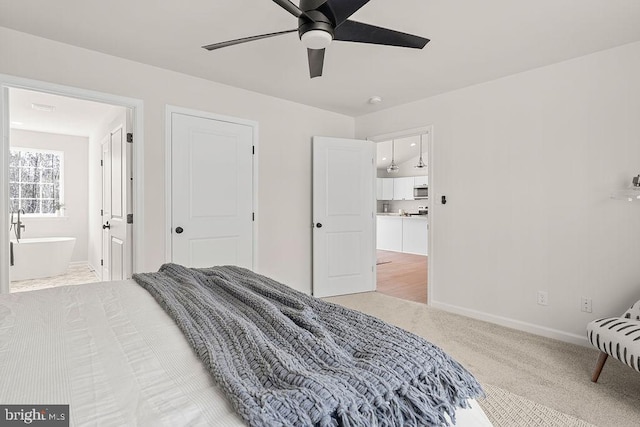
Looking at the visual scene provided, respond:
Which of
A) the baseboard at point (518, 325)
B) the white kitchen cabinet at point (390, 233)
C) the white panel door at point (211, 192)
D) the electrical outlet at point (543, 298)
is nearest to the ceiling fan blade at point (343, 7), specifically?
the white panel door at point (211, 192)

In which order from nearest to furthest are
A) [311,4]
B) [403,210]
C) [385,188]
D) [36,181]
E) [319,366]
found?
[319,366], [311,4], [36,181], [403,210], [385,188]

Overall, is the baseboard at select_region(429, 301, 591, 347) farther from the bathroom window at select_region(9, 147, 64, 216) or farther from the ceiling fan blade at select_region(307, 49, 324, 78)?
the bathroom window at select_region(9, 147, 64, 216)

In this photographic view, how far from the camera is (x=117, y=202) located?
12.1ft

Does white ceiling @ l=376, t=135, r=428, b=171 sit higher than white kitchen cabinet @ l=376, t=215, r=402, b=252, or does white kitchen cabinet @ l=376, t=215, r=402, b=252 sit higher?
white ceiling @ l=376, t=135, r=428, b=171

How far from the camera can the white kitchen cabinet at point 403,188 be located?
29.0 feet

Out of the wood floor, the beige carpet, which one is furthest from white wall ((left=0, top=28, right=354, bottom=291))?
the beige carpet

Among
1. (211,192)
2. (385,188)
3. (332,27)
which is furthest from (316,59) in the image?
(385,188)

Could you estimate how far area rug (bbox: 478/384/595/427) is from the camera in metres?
1.76

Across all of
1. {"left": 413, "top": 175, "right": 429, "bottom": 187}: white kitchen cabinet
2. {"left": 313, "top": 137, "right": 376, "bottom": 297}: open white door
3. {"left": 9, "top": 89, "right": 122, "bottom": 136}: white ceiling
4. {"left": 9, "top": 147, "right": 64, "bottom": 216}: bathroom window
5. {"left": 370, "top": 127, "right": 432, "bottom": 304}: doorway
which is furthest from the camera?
{"left": 413, "top": 175, "right": 429, "bottom": 187}: white kitchen cabinet

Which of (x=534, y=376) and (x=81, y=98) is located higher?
(x=81, y=98)

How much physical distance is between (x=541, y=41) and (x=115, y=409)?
3.24 metres

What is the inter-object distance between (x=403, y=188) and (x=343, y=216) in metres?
5.13

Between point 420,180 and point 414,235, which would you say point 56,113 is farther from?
point 420,180

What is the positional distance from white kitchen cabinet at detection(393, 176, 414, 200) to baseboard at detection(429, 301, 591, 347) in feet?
17.7
